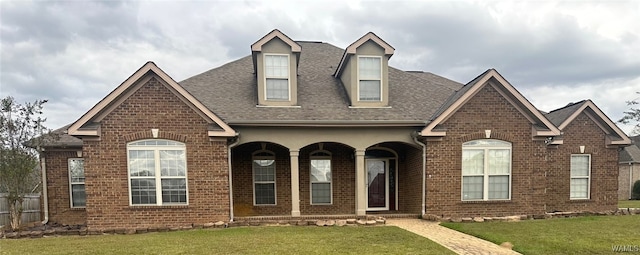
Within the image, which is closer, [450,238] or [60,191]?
[450,238]

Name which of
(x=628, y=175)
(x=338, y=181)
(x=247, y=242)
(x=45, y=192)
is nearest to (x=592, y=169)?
(x=338, y=181)

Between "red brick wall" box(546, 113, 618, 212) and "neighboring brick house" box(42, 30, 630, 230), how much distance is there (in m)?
0.04

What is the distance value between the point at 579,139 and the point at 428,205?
645cm

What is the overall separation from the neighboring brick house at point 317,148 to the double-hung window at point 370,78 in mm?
36

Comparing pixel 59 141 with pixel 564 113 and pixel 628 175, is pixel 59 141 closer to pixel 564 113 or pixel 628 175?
pixel 564 113

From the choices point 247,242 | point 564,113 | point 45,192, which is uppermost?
point 564,113

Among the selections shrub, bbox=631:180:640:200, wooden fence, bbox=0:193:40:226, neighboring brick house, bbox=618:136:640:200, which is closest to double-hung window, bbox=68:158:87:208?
wooden fence, bbox=0:193:40:226

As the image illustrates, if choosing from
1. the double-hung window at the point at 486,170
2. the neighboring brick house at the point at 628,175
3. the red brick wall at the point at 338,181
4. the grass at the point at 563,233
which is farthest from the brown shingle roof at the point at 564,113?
the neighboring brick house at the point at 628,175

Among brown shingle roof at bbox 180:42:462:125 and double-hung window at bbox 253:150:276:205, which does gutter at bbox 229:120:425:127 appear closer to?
brown shingle roof at bbox 180:42:462:125

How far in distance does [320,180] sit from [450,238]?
5163 mm

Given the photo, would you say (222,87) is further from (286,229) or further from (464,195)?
(464,195)

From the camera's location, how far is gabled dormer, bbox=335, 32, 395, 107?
1098 cm

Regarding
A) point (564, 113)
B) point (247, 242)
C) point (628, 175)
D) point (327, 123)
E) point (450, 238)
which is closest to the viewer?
point (247, 242)

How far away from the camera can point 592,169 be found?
11.8m
